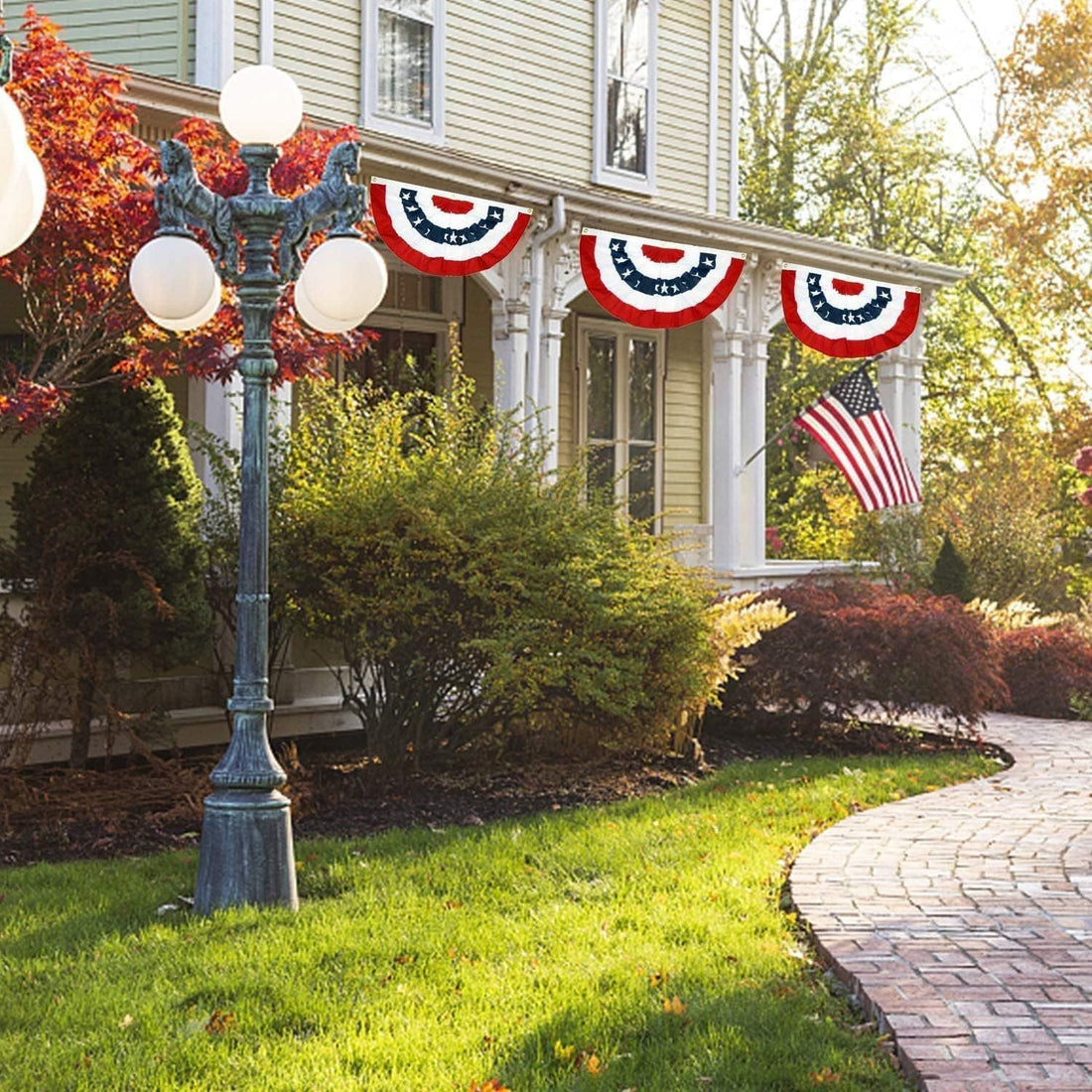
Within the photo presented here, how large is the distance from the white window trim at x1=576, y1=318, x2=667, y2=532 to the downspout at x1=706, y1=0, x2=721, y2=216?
1.69 m

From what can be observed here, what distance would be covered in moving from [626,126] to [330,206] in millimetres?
10671

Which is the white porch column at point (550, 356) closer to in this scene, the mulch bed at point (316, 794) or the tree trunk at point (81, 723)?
the mulch bed at point (316, 794)

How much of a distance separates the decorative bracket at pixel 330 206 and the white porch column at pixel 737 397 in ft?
30.0

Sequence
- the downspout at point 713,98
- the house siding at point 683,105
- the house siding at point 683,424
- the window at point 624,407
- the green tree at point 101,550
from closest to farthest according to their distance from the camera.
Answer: the green tree at point 101,550
the window at point 624,407
the house siding at point 683,105
the downspout at point 713,98
the house siding at point 683,424

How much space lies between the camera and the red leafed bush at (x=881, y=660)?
11.4 m

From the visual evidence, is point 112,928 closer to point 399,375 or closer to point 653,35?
point 399,375

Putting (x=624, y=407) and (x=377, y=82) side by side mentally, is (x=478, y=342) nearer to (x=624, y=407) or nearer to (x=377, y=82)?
(x=624, y=407)

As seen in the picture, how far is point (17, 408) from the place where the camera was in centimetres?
719

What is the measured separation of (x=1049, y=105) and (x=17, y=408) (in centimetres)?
2204

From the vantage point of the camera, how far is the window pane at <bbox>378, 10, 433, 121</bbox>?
46.4 feet

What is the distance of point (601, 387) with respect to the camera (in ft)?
Answer: 55.9

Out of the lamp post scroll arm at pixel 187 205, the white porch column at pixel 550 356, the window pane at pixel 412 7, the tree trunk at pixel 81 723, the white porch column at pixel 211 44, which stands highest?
the window pane at pixel 412 7

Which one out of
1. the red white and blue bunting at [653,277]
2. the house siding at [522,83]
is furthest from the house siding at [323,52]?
the red white and blue bunting at [653,277]

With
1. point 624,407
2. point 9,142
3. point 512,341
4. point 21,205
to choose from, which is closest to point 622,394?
point 624,407
